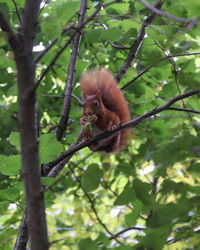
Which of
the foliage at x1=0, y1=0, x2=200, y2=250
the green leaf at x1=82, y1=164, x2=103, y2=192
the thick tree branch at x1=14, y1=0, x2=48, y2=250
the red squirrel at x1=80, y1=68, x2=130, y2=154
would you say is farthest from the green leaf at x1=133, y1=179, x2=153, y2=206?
the red squirrel at x1=80, y1=68, x2=130, y2=154

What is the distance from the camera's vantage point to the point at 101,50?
2.42 meters

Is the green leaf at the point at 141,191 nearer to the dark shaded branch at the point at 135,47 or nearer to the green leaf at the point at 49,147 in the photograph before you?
the green leaf at the point at 49,147

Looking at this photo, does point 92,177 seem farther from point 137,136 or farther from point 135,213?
point 137,136

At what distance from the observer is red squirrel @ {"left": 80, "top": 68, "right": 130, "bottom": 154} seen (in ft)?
5.93

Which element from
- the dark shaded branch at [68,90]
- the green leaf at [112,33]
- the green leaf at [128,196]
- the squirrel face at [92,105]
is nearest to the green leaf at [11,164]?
the green leaf at [128,196]

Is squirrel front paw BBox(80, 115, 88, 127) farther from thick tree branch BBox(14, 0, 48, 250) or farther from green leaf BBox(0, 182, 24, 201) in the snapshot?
thick tree branch BBox(14, 0, 48, 250)

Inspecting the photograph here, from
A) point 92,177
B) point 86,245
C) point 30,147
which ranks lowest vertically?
point 86,245

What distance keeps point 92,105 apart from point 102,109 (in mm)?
56

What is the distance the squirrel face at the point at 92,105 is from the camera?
6.09 feet

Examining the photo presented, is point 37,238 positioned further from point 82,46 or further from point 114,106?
point 82,46

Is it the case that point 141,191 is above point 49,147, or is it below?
below

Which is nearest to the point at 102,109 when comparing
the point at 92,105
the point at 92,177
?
the point at 92,105

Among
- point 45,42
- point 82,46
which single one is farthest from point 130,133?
point 82,46

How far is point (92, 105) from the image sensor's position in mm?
1857
